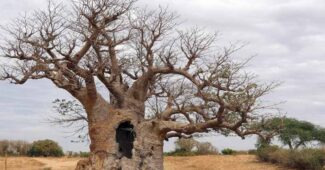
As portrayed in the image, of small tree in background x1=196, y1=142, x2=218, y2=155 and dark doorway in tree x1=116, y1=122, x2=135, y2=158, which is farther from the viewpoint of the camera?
small tree in background x1=196, y1=142, x2=218, y2=155

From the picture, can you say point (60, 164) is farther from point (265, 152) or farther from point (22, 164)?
point (265, 152)

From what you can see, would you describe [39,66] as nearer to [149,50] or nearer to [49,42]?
[49,42]

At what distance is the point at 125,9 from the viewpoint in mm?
10953

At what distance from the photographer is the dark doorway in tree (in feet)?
36.5

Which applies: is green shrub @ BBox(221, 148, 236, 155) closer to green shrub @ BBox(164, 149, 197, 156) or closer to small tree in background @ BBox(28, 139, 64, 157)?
green shrub @ BBox(164, 149, 197, 156)

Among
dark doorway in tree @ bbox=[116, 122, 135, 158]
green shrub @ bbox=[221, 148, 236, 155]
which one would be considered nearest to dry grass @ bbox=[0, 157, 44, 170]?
green shrub @ bbox=[221, 148, 236, 155]

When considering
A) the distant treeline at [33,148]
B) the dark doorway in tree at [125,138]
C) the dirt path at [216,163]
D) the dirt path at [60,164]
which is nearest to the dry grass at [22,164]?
the dirt path at [60,164]

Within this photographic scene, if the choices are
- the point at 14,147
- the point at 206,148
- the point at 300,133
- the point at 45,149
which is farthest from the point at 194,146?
the point at 14,147

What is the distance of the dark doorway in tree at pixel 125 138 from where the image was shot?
36.5ft

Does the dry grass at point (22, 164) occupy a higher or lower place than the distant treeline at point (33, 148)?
lower

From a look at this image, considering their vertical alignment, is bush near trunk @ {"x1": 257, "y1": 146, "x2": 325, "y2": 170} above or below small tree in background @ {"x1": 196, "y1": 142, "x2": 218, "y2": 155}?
below

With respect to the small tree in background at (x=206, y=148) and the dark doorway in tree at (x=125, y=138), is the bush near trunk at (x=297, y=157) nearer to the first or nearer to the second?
the small tree in background at (x=206, y=148)

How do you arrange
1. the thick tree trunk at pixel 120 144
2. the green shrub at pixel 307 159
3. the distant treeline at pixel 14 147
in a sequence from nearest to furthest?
1. the thick tree trunk at pixel 120 144
2. the green shrub at pixel 307 159
3. the distant treeline at pixel 14 147

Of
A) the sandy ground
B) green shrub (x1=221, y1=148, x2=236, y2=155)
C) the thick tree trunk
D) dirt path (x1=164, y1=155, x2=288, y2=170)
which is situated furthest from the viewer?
green shrub (x1=221, y1=148, x2=236, y2=155)
